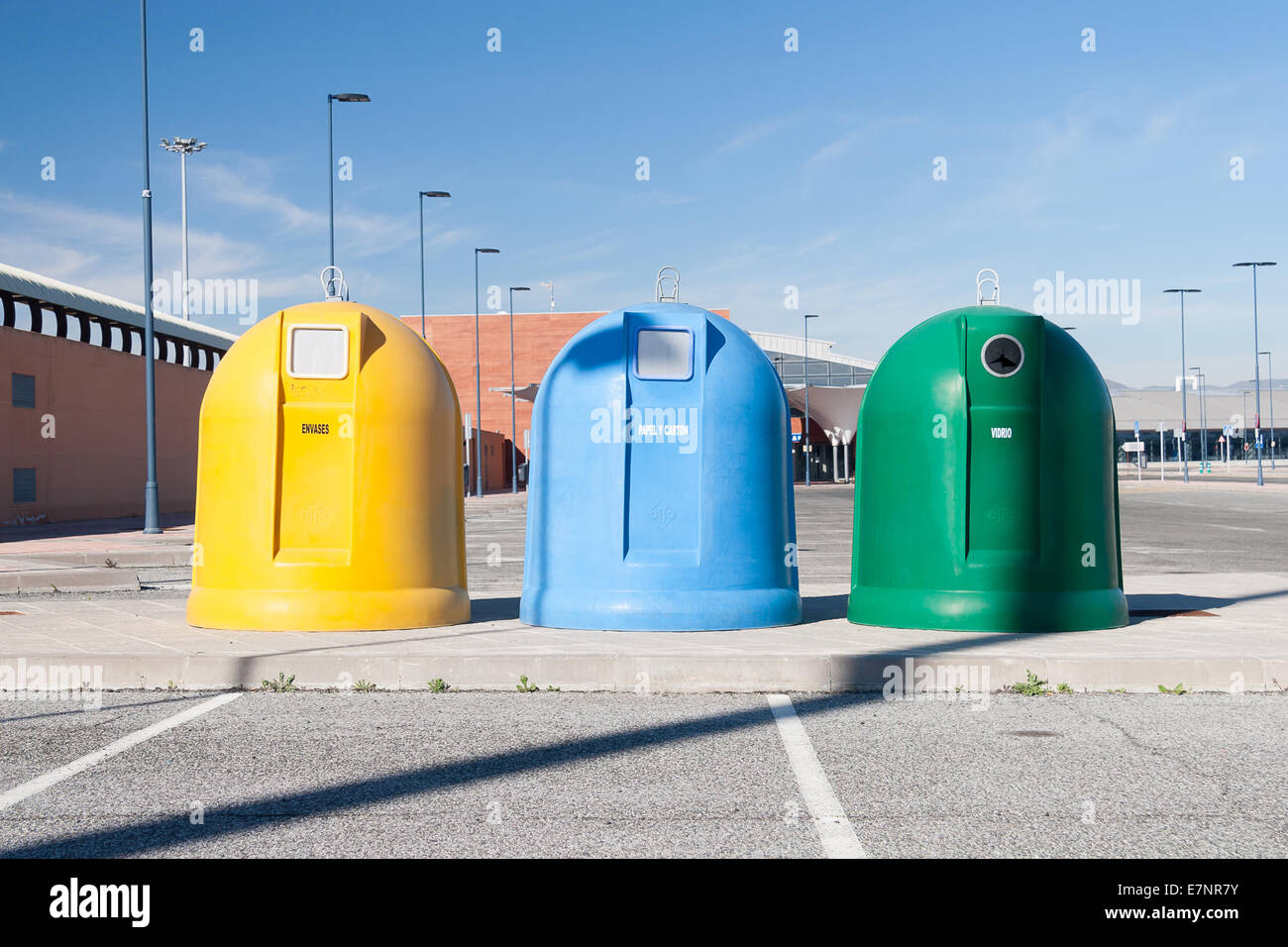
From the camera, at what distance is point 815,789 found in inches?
177

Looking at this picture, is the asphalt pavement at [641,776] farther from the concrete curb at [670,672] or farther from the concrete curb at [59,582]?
the concrete curb at [59,582]

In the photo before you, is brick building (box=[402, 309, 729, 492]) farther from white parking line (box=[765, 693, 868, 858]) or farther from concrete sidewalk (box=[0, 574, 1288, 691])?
white parking line (box=[765, 693, 868, 858])

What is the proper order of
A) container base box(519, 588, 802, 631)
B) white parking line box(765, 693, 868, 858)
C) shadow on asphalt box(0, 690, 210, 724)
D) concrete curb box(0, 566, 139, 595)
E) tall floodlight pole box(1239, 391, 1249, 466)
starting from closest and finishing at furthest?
1. white parking line box(765, 693, 868, 858)
2. shadow on asphalt box(0, 690, 210, 724)
3. container base box(519, 588, 802, 631)
4. concrete curb box(0, 566, 139, 595)
5. tall floodlight pole box(1239, 391, 1249, 466)

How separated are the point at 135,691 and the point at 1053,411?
5.80 metres

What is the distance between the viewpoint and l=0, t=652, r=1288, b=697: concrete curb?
6547 millimetres

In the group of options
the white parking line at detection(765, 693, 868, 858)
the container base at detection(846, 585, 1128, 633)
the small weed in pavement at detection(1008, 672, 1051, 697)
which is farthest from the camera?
the container base at detection(846, 585, 1128, 633)

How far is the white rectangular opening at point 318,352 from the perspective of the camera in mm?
8031

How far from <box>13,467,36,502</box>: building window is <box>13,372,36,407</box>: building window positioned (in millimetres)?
1424

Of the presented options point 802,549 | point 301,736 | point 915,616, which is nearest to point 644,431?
point 915,616

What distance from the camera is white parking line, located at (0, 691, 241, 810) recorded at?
4484mm

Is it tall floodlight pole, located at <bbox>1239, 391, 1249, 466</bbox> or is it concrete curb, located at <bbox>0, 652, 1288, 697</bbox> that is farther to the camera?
tall floodlight pole, located at <bbox>1239, 391, 1249, 466</bbox>

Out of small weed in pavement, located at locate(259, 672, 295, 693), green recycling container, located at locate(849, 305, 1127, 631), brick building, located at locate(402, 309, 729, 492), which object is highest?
brick building, located at locate(402, 309, 729, 492)

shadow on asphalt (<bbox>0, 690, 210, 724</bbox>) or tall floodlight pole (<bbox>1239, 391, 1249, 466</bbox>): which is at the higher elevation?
tall floodlight pole (<bbox>1239, 391, 1249, 466</bbox>)

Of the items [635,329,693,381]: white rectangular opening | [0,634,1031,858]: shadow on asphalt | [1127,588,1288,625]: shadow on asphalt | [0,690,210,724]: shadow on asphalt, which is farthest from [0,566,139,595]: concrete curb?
[1127,588,1288,625]: shadow on asphalt
